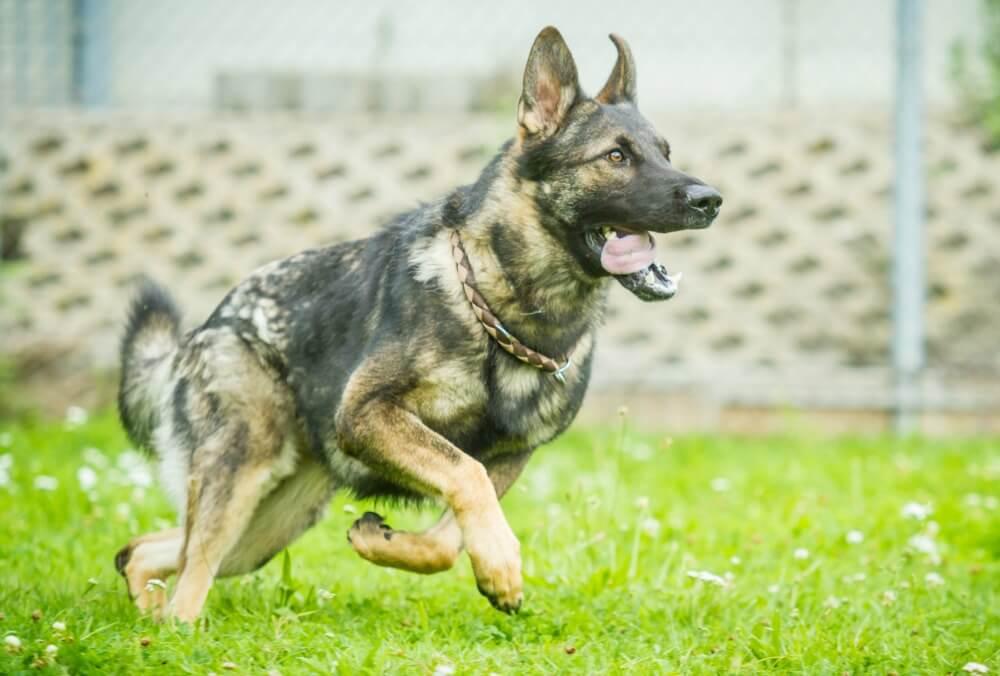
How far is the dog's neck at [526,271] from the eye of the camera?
367cm

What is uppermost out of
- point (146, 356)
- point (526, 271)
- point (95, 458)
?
point (526, 271)

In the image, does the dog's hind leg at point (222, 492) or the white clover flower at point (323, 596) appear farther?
the dog's hind leg at point (222, 492)

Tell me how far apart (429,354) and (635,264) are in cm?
71

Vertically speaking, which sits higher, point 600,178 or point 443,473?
point 600,178

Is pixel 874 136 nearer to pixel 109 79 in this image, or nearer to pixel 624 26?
pixel 624 26

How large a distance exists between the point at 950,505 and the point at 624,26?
173 inches

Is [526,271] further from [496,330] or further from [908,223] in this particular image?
[908,223]

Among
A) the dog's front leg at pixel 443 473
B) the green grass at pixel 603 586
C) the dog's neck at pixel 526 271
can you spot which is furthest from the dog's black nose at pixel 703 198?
the green grass at pixel 603 586

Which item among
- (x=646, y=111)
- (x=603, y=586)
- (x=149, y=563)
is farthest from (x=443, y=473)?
(x=646, y=111)

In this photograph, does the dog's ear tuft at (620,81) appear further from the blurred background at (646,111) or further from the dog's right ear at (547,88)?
the blurred background at (646,111)

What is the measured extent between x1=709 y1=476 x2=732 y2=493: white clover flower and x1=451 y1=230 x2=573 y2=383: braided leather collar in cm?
207

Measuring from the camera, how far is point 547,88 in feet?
12.3

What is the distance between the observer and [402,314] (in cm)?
361

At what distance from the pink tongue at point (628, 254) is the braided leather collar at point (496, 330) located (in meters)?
0.36
